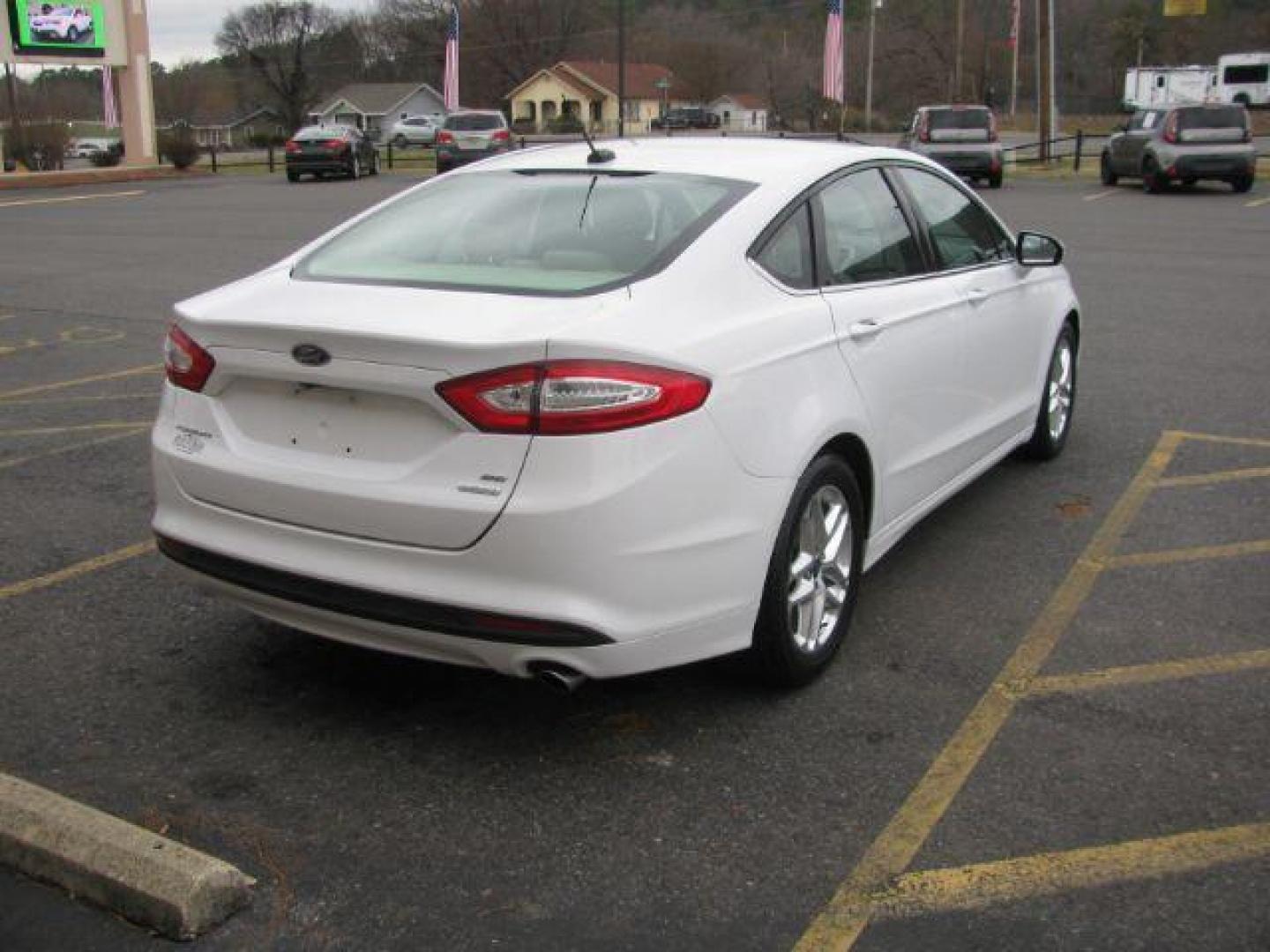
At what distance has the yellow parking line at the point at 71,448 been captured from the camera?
6645mm

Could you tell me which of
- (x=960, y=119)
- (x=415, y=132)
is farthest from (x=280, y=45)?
(x=960, y=119)

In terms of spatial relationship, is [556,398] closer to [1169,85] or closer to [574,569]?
[574,569]

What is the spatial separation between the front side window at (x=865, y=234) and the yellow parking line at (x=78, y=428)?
444 cm

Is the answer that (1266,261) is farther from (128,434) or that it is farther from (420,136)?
(420,136)

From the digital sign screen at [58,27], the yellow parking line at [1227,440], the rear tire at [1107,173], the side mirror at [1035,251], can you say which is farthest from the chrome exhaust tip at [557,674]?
the digital sign screen at [58,27]

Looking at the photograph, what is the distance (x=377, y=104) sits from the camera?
104 meters

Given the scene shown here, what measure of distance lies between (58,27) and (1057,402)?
1411 inches

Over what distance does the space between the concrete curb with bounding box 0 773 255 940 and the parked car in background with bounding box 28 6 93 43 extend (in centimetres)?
3710

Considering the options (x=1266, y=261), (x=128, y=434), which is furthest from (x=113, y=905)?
(x=1266, y=261)

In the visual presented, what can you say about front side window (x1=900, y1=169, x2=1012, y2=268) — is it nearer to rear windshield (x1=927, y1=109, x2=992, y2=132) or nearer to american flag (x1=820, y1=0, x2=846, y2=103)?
rear windshield (x1=927, y1=109, x2=992, y2=132)

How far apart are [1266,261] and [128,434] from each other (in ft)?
41.2

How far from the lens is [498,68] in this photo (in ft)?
346

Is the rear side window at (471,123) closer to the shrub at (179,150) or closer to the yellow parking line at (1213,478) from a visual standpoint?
the shrub at (179,150)

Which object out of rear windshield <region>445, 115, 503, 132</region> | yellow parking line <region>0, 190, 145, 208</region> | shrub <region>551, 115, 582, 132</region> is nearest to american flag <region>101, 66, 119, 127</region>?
yellow parking line <region>0, 190, 145, 208</region>
